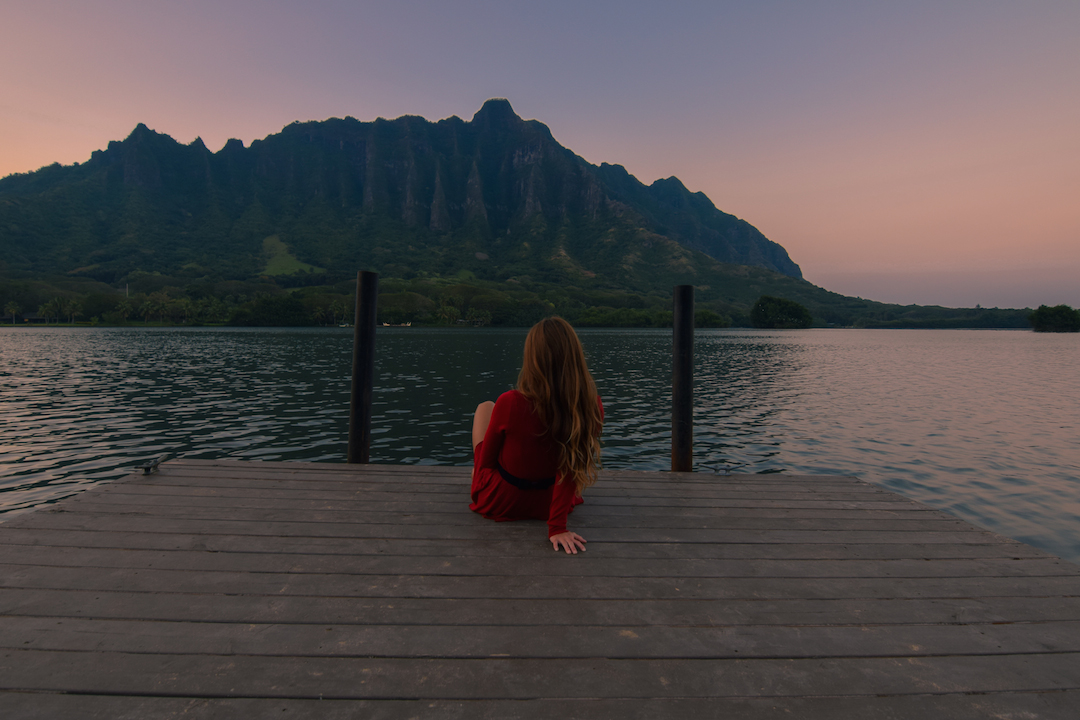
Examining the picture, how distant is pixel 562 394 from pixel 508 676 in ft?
6.55

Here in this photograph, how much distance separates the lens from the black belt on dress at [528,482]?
4277 mm

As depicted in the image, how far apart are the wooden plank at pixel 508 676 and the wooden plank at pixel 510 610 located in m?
0.36

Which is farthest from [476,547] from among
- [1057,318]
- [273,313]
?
[1057,318]

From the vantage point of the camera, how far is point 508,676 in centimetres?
238

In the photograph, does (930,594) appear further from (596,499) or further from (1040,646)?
(596,499)

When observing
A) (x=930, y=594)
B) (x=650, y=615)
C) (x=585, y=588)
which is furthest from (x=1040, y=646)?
(x=585, y=588)

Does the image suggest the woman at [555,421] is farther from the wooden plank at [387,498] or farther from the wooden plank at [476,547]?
the wooden plank at [387,498]

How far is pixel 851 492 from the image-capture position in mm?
5785

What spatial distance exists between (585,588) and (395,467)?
367 cm

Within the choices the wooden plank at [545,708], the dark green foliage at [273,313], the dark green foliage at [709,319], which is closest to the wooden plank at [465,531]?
the wooden plank at [545,708]

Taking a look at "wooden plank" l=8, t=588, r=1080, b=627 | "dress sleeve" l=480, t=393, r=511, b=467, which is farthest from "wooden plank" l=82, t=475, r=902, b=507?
"wooden plank" l=8, t=588, r=1080, b=627

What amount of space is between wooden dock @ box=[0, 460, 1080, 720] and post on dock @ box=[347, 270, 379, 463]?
1.85m

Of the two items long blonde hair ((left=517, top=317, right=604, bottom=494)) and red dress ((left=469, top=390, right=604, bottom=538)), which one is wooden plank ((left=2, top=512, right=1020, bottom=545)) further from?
long blonde hair ((left=517, top=317, right=604, bottom=494))

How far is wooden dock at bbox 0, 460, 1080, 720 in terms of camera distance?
2246 millimetres
